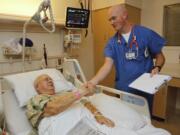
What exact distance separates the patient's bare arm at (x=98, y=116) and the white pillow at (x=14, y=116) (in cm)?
47

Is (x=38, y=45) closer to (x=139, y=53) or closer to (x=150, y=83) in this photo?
(x=139, y=53)

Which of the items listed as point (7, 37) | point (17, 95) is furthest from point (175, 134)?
point (7, 37)

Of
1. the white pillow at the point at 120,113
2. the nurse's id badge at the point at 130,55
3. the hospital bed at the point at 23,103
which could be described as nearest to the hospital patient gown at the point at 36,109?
the hospital bed at the point at 23,103

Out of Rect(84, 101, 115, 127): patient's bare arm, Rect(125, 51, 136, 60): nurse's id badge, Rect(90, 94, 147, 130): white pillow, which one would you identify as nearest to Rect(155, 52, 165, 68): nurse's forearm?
Rect(125, 51, 136, 60): nurse's id badge

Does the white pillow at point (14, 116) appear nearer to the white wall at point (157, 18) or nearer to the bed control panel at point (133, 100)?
the bed control panel at point (133, 100)

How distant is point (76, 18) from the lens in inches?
89.4

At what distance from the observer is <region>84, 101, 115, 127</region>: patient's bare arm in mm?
1284

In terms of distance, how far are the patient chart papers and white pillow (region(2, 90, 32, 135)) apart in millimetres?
842

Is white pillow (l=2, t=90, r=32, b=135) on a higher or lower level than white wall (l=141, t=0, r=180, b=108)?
lower

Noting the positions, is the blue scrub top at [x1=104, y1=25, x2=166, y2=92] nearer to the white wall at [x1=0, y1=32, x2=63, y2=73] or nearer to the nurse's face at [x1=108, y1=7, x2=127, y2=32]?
the nurse's face at [x1=108, y1=7, x2=127, y2=32]

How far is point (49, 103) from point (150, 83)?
2.32ft

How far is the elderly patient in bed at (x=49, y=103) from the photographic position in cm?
130

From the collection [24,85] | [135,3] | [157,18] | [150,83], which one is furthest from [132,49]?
[157,18]

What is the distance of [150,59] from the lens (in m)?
1.74
